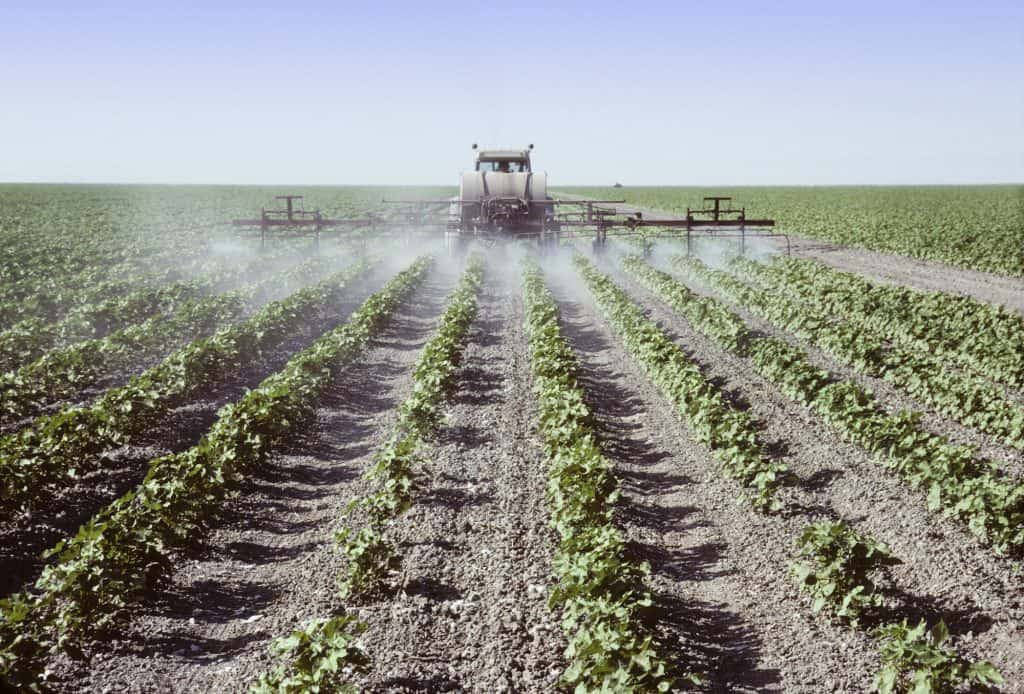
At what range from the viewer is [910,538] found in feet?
25.0

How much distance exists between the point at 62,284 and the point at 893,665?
24270 mm

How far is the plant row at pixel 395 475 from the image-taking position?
688 cm

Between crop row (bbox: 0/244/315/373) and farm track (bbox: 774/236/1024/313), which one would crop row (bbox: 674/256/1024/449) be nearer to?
farm track (bbox: 774/236/1024/313)

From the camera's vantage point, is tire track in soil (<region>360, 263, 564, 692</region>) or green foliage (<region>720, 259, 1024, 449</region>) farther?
green foliage (<region>720, 259, 1024, 449</region>)

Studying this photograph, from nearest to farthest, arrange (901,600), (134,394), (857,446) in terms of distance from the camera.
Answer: (901,600) → (857,446) → (134,394)

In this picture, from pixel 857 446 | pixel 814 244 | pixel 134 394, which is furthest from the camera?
pixel 814 244

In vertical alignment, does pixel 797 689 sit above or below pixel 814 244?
below

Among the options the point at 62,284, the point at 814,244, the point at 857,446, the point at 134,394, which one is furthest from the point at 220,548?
the point at 814,244

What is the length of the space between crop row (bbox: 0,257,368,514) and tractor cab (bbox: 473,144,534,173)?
12.3m

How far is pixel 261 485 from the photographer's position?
30.9 feet

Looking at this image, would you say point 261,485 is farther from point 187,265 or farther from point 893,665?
point 187,265

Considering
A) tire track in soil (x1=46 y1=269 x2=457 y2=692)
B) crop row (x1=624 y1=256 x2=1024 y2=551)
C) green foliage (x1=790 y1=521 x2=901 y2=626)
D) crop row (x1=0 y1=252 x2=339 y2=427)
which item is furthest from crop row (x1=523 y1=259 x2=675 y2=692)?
crop row (x1=0 y1=252 x2=339 y2=427)

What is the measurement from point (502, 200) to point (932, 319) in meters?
12.6

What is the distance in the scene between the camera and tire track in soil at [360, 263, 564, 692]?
19.1 feet
